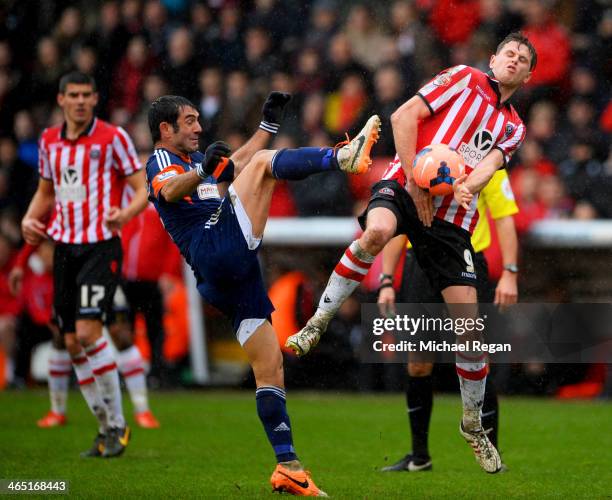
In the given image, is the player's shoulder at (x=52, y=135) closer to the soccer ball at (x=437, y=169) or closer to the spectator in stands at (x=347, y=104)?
the soccer ball at (x=437, y=169)

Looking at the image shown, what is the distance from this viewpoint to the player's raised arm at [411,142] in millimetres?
6637

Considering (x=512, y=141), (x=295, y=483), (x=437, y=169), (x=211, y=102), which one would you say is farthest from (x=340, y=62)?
(x=295, y=483)

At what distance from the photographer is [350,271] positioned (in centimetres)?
657

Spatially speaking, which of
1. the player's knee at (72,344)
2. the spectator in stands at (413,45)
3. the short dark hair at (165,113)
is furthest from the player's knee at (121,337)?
the spectator in stands at (413,45)

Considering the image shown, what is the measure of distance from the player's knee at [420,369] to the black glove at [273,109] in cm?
199

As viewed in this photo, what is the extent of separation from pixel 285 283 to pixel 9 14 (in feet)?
21.1

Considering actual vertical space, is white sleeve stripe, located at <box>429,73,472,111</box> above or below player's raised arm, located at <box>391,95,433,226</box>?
→ above

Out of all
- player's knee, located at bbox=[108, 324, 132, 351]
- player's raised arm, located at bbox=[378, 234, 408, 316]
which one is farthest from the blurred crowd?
player's raised arm, located at bbox=[378, 234, 408, 316]

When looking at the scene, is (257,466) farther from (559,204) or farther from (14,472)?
(559,204)

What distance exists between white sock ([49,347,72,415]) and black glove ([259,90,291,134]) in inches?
170

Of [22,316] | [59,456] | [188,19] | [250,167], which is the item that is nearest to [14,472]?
[59,456]

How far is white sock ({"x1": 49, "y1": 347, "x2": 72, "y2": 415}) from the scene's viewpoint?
10.2 metres

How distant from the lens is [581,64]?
12.6 m

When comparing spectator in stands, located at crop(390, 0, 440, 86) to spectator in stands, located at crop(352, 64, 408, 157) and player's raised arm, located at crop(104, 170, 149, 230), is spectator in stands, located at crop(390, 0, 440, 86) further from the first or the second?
player's raised arm, located at crop(104, 170, 149, 230)
